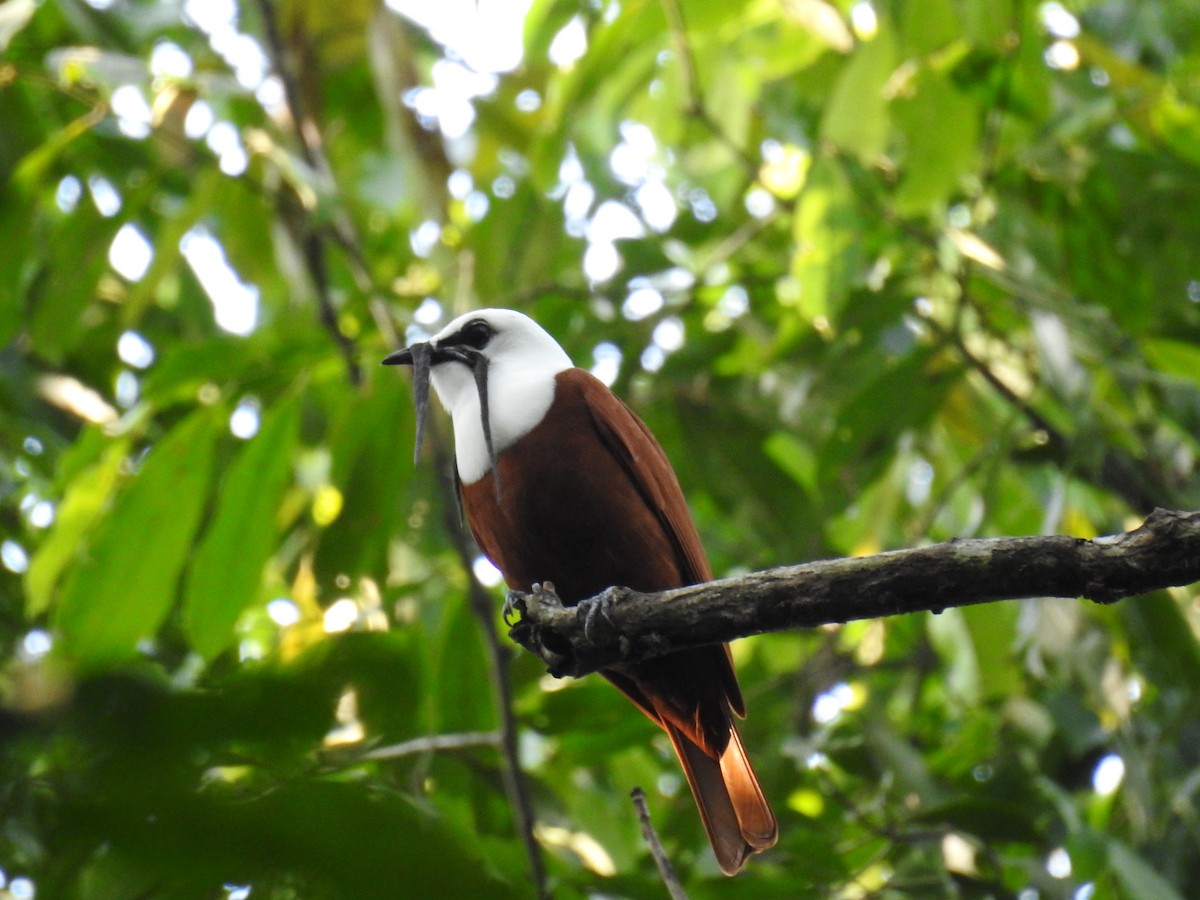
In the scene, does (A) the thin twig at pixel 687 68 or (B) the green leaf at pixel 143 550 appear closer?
(B) the green leaf at pixel 143 550

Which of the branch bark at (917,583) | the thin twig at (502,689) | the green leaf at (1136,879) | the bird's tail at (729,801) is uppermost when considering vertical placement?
the branch bark at (917,583)

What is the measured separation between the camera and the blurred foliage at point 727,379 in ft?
11.4

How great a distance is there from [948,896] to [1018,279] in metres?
1.87

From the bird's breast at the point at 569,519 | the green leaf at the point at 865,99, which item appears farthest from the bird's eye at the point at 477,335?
the green leaf at the point at 865,99

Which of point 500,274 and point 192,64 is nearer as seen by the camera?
point 500,274

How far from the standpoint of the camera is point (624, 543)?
10.1 feet

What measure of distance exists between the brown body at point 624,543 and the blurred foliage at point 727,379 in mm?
287

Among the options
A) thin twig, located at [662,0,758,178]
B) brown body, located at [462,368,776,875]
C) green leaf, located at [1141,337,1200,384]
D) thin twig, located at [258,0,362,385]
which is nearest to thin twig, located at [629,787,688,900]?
brown body, located at [462,368,776,875]

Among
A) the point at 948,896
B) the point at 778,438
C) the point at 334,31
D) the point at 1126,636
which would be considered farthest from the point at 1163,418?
the point at 334,31

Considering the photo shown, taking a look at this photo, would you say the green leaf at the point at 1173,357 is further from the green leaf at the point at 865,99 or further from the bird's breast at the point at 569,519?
the bird's breast at the point at 569,519

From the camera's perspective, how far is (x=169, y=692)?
68 centimetres

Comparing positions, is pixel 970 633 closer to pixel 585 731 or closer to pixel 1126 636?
pixel 1126 636

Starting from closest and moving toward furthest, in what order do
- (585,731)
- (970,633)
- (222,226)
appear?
(585,731) < (970,633) < (222,226)

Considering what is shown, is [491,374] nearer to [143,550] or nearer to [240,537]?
[240,537]
